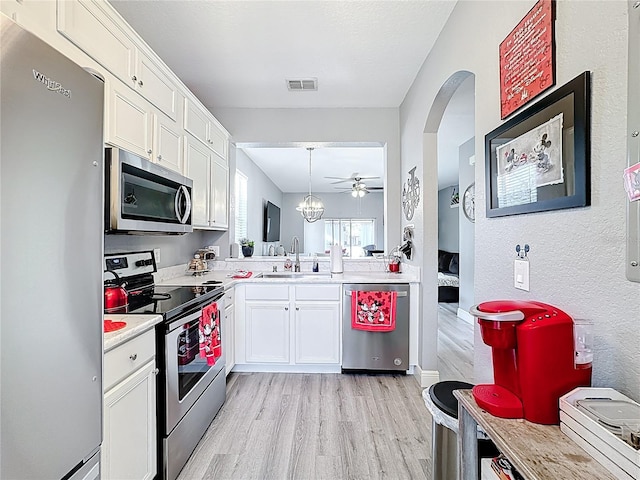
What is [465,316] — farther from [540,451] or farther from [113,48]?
[113,48]

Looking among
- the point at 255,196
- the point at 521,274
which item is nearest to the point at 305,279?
the point at 521,274

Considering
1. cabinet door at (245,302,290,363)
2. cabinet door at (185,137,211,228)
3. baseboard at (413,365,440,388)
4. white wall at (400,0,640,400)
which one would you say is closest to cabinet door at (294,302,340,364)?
cabinet door at (245,302,290,363)

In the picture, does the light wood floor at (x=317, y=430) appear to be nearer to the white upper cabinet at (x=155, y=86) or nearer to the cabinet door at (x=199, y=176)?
the cabinet door at (x=199, y=176)

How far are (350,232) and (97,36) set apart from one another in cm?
912

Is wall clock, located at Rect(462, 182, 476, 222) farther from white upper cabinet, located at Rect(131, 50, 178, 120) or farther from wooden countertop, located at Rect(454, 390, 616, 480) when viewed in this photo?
wooden countertop, located at Rect(454, 390, 616, 480)

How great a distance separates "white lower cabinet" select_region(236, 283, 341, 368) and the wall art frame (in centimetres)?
189

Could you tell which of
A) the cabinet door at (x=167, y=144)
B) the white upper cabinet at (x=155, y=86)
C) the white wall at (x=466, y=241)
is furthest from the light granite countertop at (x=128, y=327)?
the white wall at (x=466, y=241)

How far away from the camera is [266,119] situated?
3.80 meters

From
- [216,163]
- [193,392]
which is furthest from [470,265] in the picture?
[193,392]

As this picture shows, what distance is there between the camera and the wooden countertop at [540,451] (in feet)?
2.34

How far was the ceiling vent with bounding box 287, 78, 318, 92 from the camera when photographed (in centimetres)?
315

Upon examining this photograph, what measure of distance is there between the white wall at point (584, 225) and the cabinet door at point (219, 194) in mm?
2371

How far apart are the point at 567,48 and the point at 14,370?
5.82 feet

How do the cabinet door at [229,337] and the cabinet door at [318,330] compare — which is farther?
the cabinet door at [318,330]
